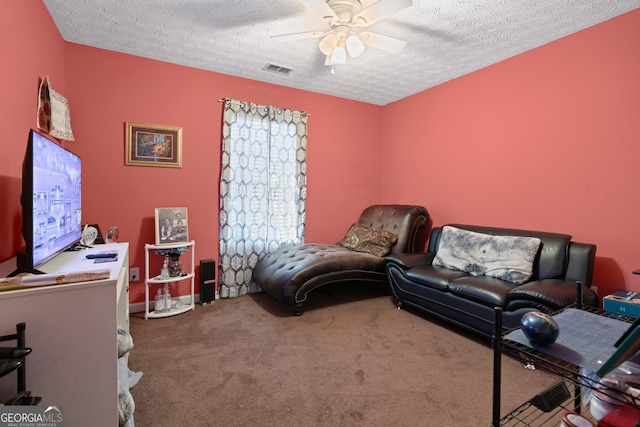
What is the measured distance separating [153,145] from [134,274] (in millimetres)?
1299

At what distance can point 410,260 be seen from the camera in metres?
3.10

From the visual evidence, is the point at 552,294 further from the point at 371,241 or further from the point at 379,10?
the point at 379,10

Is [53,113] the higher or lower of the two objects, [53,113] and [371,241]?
the higher

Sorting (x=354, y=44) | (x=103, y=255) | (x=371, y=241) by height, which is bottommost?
(x=371, y=241)

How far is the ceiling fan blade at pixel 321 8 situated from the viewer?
74.6 inches

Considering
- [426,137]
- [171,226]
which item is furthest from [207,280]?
[426,137]

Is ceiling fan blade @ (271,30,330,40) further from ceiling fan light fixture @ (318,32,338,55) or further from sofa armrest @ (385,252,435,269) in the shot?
sofa armrest @ (385,252,435,269)

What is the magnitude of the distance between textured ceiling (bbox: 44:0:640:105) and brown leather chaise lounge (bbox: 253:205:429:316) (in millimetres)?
1686

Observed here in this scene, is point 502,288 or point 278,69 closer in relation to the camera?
point 502,288

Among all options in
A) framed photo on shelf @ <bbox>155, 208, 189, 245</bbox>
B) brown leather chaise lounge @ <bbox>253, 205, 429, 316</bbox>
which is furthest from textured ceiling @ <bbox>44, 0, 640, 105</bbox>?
brown leather chaise lounge @ <bbox>253, 205, 429, 316</bbox>

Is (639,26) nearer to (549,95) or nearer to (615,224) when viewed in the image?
(549,95)

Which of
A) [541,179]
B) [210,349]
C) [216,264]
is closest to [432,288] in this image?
[541,179]

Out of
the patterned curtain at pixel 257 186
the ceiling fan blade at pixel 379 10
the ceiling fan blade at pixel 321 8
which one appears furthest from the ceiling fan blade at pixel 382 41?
the patterned curtain at pixel 257 186

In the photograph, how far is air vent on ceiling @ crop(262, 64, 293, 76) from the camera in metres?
3.21
